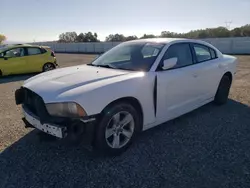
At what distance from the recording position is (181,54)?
4.06 meters

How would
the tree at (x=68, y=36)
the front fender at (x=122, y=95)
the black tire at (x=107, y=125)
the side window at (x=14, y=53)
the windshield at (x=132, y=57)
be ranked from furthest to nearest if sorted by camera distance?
the tree at (x=68, y=36), the side window at (x=14, y=53), the windshield at (x=132, y=57), the black tire at (x=107, y=125), the front fender at (x=122, y=95)

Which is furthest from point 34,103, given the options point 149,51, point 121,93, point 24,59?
point 24,59

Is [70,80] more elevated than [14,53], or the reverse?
[14,53]

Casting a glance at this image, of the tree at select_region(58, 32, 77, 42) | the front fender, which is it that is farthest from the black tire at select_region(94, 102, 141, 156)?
the tree at select_region(58, 32, 77, 42)

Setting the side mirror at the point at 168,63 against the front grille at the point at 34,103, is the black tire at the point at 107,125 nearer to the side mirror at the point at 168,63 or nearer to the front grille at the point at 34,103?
the front grille at the point at 34,103

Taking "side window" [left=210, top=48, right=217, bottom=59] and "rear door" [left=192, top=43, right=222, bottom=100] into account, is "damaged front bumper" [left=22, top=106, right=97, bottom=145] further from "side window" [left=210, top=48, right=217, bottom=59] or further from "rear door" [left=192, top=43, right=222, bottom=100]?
"side window" [left=210, top=48, right=217, bottom=59]

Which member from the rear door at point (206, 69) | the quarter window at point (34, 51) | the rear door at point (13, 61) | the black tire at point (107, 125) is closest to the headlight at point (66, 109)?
the black tire at point (107, 125)

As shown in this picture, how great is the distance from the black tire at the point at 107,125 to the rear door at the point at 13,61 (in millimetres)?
8688

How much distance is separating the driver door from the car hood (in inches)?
23.8

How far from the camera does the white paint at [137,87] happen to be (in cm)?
280

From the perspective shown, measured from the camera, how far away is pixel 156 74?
11.3 feet

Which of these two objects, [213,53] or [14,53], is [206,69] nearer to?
[213,53]

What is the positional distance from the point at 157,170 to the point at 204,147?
93 centimetres

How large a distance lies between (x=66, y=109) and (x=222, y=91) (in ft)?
12.2
